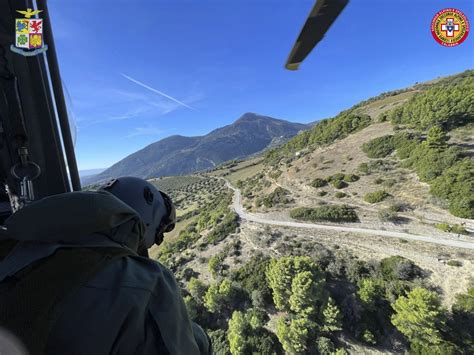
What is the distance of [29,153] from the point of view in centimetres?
358

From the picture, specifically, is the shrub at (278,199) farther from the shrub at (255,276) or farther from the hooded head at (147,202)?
the hooded head at (147,202)

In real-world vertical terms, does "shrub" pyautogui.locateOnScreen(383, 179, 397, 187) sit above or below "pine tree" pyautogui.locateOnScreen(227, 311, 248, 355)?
above

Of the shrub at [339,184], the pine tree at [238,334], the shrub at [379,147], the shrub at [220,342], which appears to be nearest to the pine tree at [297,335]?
the pine tree at [238,334]

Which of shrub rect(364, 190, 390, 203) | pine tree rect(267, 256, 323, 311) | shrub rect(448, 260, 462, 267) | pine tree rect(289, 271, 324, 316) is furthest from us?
shrub rect(364, 190, 390, 203)

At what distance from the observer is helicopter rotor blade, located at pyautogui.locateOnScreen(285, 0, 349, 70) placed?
1.77m

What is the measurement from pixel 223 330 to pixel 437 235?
81.0 ft

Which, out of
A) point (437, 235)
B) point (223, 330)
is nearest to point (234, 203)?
point (223, 330)

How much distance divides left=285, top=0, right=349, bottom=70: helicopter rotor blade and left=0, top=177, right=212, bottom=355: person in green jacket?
201 centimetres

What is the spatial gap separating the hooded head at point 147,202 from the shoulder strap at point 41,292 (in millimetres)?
1441

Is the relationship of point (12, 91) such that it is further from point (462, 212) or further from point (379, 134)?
point (379, 134)

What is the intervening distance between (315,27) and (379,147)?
49.4m

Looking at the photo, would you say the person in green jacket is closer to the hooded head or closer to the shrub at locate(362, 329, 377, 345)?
the hooded head

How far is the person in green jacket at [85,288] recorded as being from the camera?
1126 mm

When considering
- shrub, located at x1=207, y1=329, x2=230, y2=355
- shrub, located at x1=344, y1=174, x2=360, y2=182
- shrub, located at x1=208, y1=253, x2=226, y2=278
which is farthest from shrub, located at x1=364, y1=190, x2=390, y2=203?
shrub, located at x1=207, y1=329, x2=230, y2=355
